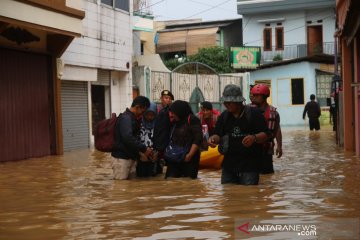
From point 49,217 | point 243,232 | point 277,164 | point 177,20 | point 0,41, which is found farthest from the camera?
point 177,20

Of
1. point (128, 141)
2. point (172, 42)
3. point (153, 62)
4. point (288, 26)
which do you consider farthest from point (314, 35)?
point (128, 141)

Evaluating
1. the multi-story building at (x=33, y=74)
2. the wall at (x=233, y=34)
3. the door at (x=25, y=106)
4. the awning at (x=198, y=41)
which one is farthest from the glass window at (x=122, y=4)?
the wall at (x=233, y=34)

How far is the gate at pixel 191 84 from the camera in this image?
25.2 m

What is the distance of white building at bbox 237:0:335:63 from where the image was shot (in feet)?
141

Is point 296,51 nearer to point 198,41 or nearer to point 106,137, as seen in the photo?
point 198,41

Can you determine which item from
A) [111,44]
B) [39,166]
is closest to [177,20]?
[111,44]

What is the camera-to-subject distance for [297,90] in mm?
39469

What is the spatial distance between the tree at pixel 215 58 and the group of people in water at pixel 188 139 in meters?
30.9

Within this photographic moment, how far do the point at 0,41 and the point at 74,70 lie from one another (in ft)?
14.0

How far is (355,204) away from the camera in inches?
280

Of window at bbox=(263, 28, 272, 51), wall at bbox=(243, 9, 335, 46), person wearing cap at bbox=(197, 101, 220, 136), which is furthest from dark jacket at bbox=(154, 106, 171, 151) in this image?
window at bbox=(263, 28, 272, 51)

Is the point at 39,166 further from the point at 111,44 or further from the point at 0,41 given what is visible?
the point at 111,44

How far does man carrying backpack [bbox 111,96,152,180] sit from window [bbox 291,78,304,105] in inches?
1177

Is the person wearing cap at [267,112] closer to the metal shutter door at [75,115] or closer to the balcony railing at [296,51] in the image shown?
the metal shutter door at [75,115]
